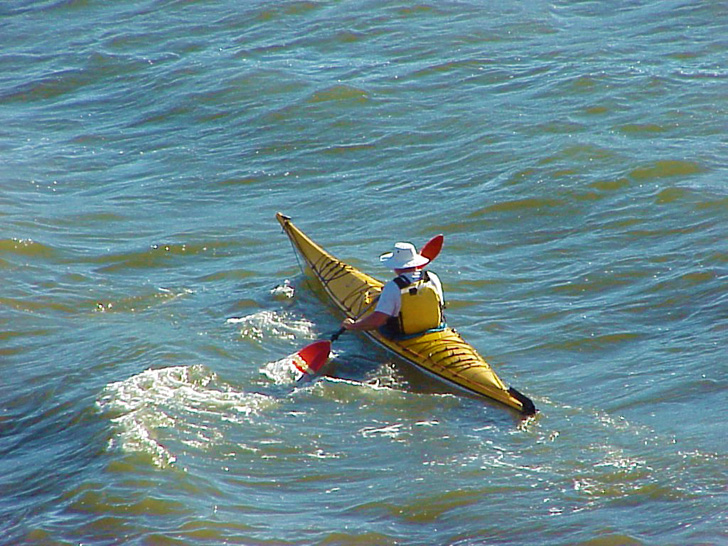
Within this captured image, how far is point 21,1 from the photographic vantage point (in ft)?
64.7

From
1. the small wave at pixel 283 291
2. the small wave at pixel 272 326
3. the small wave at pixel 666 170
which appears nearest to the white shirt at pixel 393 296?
the small wave at pixel 272 326

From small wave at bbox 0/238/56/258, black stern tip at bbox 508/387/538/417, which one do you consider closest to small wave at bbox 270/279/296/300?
small wave at bbox 0/238/56/258

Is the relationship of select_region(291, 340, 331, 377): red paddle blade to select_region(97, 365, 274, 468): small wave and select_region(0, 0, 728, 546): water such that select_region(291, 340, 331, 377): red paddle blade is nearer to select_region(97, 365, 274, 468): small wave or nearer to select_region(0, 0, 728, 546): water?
select_region(0, 0, 728, 546): water

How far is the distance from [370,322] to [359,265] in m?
2.09

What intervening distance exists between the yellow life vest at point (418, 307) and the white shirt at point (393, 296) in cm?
2

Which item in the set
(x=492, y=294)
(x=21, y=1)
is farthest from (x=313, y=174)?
(x=21, y=1)

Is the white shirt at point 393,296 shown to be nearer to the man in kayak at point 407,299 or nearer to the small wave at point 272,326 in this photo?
the man in kayak at point 407,299

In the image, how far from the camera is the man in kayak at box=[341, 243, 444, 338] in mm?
7418

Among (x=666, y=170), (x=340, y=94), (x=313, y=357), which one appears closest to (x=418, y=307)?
(x=313, y=357)

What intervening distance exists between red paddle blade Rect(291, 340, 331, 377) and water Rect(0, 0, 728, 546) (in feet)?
0.43

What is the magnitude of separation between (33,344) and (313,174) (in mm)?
4785

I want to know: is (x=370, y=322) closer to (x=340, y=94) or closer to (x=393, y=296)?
(x=393, y=296)

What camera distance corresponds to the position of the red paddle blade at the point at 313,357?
759 centimetres

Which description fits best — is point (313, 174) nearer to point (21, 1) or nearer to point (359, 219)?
point (359, 219)
